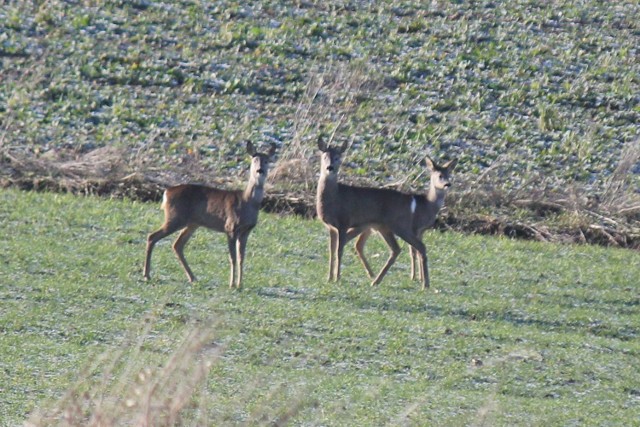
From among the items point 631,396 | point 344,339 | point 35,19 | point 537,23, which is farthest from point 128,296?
point 537,23

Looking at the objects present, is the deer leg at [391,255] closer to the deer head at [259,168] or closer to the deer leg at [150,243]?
the deer head at [259,168]

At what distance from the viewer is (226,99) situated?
24.5 metres

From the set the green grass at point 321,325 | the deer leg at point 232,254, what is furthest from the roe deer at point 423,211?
the deer leg at point 232,254

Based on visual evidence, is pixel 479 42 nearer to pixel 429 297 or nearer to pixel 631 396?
pixel 429 297

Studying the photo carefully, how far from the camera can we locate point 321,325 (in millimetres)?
11984

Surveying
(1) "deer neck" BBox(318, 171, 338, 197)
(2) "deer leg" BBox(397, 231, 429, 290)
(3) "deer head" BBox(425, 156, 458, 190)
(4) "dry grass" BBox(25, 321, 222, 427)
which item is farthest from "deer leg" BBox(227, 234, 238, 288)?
(4) "dry grass" BBox(25, 321, 222, 427)

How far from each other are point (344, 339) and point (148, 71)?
1478 cm

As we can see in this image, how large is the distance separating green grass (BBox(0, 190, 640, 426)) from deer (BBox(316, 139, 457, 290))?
29 centimetres

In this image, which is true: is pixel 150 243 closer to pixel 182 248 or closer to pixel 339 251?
pixel 182 248

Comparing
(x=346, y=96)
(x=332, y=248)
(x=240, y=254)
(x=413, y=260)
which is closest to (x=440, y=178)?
(x=413, y=260)

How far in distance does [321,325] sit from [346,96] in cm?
1354

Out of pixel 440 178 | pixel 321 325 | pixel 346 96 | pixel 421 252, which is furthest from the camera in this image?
pixel 346 96

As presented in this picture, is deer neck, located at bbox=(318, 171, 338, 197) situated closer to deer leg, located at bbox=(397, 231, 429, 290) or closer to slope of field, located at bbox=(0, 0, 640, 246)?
deer leg, located at bbox=(397, 231, 429, 290)

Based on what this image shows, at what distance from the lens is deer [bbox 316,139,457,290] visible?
14.3 meters
